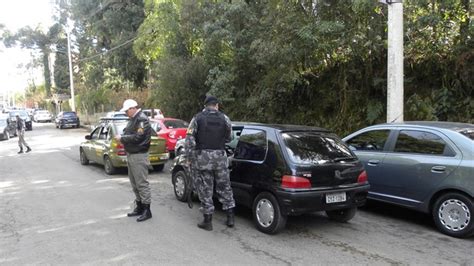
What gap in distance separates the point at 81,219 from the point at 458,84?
8968mm

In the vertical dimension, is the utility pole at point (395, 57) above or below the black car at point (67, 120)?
above

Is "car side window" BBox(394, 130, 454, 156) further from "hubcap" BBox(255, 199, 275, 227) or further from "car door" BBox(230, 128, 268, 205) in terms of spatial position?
"hubcap" BBox(255, 199, 275, 227)

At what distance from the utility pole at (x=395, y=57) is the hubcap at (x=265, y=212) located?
413cm

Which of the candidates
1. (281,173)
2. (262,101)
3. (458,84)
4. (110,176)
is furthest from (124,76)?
(281,173)

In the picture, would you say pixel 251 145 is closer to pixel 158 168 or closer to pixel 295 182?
pixel 295 182

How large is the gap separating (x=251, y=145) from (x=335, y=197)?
1.43 m

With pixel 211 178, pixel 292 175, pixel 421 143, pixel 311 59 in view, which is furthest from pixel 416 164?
pixel 311 59

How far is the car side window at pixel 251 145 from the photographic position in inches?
238

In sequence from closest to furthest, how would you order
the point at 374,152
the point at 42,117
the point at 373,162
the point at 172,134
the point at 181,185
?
the point at 373,162
the point at 374,152
the point at 181,185
the point at 172,134
the point at 42,117

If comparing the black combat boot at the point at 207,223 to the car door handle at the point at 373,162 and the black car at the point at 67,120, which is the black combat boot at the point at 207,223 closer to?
the car door handle at the point at 373,162

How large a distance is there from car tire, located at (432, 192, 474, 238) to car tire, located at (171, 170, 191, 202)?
4.05 meters

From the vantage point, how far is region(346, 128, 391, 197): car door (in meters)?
6.77

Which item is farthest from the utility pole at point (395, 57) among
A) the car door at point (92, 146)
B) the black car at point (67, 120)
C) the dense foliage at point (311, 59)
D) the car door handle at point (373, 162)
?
the black car at point (67, 120)

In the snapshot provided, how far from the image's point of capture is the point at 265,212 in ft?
19.3
